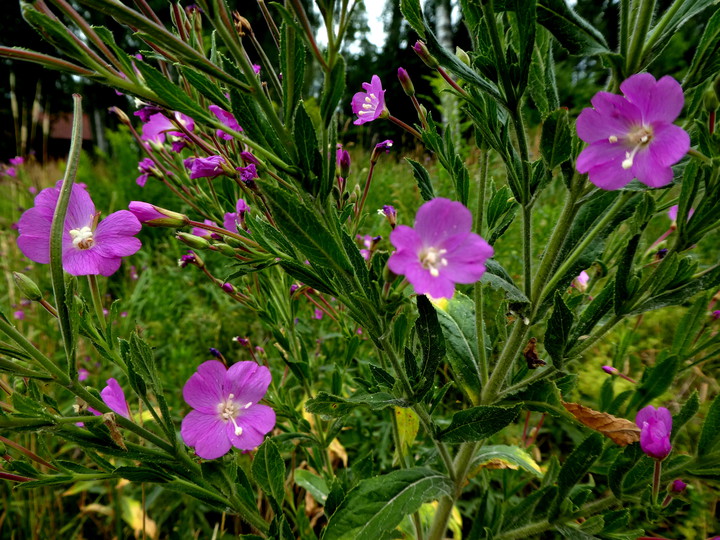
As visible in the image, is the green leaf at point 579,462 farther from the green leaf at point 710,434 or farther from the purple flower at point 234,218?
the purple flower at point 234,218

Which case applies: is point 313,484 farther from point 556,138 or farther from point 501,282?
point 556,138

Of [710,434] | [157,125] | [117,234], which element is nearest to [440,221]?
[117,234]

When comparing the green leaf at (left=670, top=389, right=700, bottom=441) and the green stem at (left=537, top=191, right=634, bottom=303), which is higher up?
the green stem at (left=537, top=191, right=634, bottom=303)

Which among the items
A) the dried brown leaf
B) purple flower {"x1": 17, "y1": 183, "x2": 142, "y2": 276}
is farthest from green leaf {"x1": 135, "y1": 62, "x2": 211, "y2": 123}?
the dried brown leaf

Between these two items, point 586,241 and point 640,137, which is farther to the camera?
point 586,241

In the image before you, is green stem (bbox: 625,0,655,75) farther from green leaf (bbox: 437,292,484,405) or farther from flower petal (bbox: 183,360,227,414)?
flower petal (bbox: 183,360,227,414)

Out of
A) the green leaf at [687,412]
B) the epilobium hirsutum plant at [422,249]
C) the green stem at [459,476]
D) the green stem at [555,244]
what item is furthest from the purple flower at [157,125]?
the green leaf at [687,412]
